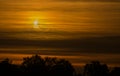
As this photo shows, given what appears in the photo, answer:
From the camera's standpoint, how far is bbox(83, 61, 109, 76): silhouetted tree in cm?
10100

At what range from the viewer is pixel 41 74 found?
3905 inches

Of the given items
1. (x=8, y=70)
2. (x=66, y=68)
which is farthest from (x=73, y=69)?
(x=8, y=70)

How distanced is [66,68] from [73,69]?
715 mm

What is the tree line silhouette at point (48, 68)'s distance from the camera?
98.5 m

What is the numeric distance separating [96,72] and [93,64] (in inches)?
74.6

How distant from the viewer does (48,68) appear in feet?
331

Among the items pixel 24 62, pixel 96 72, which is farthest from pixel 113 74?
pixel 24 62

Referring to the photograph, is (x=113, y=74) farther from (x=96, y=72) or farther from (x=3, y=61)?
(x=3, y=61)

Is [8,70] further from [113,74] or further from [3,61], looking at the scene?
[113,74]

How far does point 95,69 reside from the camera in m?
102

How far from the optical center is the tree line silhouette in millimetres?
98500

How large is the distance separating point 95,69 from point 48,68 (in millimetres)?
4476

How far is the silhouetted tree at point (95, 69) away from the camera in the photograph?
101m

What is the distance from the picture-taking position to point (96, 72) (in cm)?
10112
